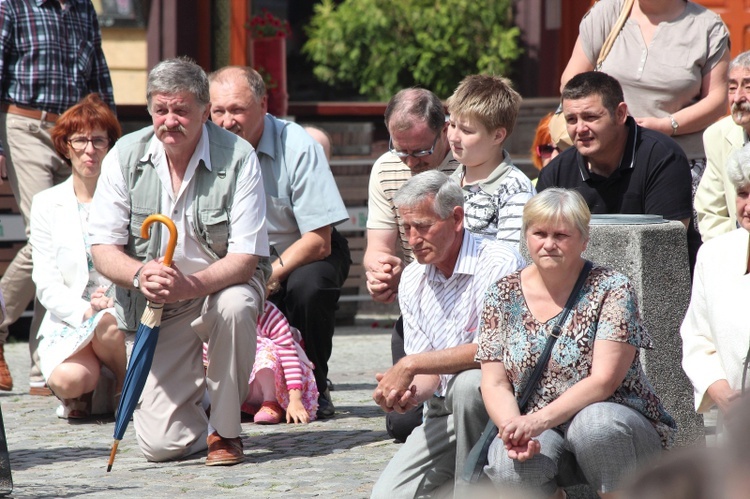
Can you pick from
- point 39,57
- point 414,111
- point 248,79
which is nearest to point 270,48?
point 39,57

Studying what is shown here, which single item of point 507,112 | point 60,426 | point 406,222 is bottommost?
point 60,426

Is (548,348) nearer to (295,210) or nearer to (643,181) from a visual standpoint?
(643,181)

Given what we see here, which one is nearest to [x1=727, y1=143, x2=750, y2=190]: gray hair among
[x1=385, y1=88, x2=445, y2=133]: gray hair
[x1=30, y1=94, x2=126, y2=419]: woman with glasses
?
[x1=385, y1=88, x2=445, y2=133]: gray hair

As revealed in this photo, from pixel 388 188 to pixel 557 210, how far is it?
1.82m

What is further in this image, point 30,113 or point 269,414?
point 30,113

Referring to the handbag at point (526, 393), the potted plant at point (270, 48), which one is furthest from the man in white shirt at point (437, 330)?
the potted plant at point (270, 48)

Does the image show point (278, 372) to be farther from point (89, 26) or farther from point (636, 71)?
point (89, 26)

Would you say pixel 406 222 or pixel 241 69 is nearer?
pixel 406 222

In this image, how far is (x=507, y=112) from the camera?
15.6ft

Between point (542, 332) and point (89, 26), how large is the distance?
16.2 feet

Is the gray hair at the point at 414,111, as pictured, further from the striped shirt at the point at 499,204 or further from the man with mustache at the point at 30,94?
the man with mustache at the point at 30,94

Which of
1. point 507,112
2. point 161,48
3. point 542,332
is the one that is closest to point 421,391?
point 542,332

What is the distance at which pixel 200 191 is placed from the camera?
502 centimetres

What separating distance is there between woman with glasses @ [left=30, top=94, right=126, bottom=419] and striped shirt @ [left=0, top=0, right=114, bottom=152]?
3.13ft
